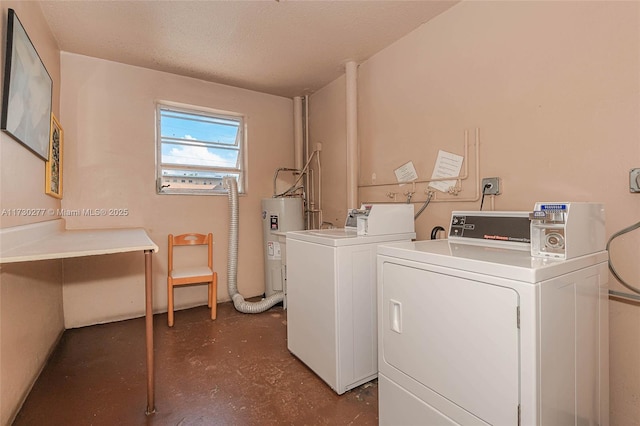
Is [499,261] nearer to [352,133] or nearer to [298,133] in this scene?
[352,133]

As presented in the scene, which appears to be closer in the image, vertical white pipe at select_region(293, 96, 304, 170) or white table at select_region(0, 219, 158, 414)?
white table at select_region(0, 219, 158, 414)

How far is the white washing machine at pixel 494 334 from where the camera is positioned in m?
0.99

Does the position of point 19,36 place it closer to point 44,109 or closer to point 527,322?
point 44,109

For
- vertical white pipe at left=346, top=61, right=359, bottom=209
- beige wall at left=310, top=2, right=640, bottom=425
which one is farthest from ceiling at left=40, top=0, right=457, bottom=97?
beige wall at left=310, top=2, right=640, bottom=425

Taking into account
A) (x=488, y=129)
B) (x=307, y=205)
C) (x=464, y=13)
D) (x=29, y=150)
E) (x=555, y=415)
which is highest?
(x=464, y=13)

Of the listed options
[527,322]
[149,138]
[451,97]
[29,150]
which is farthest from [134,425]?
[451,97]

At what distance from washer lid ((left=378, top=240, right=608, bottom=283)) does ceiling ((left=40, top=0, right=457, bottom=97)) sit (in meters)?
1.81

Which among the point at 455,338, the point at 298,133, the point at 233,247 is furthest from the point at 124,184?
the point at 455,338

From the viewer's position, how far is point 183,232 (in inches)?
129

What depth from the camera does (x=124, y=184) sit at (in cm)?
300

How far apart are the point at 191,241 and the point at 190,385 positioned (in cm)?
163

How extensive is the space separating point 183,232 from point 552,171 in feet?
10.7

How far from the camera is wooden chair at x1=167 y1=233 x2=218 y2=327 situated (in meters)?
2.87

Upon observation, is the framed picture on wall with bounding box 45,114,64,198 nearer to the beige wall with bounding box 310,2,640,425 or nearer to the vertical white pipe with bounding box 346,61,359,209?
the vertical white pipe with bounding box 346,61,359,209
